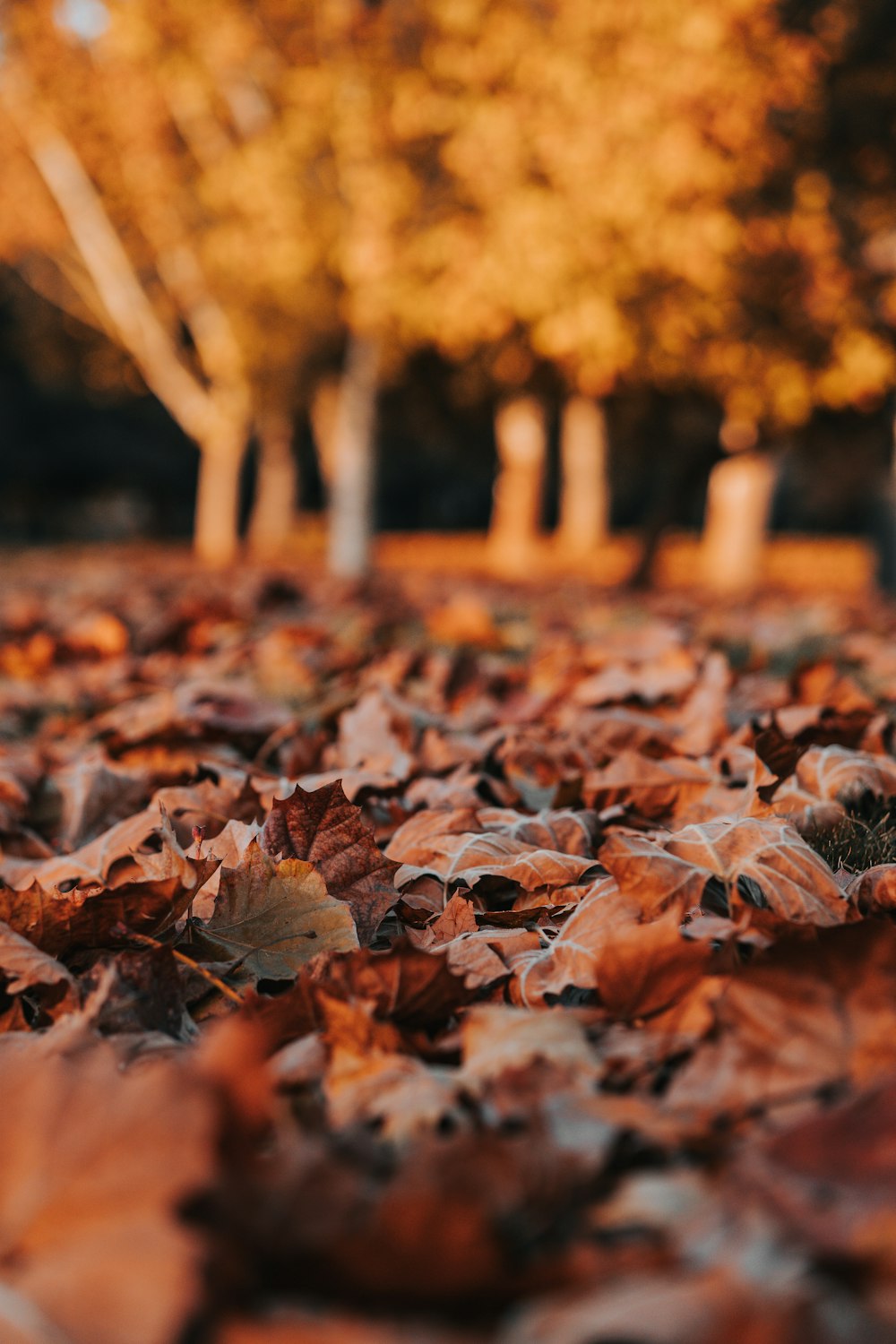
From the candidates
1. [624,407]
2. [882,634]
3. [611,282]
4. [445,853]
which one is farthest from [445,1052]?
[624,407]

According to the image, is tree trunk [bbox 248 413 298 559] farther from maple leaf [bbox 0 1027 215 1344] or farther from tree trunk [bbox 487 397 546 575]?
maple leaf [bbox 0 1027 215 1344]

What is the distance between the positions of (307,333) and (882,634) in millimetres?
9250

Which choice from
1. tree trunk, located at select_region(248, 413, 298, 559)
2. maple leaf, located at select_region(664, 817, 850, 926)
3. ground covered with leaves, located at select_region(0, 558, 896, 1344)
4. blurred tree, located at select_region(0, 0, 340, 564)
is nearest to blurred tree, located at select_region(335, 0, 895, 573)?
blurred tree, located at select_region(0, 0, 340, 564)

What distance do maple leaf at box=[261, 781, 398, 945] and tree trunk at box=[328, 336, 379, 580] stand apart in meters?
9.35

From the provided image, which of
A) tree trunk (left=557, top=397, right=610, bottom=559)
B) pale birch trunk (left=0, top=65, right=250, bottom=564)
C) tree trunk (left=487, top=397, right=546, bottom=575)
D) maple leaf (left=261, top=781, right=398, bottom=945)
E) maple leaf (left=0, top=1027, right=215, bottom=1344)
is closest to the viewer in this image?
maple leaf (left=0, top=1027, right=215, bottom=1344)

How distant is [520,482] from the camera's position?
52.4 ft

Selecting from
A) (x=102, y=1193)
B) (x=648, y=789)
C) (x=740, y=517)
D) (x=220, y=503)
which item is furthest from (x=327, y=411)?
(x=102, y=1193)

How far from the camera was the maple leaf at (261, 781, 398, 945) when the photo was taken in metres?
1.22

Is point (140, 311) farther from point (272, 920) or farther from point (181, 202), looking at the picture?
point (272, 920)

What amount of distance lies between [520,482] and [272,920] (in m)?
15.2

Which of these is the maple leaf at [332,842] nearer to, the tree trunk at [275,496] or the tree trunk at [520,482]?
the tree trunk at [520,482]

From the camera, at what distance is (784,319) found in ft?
26.7

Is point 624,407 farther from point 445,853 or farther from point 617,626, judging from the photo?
point 445,853

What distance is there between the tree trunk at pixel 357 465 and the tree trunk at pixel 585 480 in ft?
20.0
